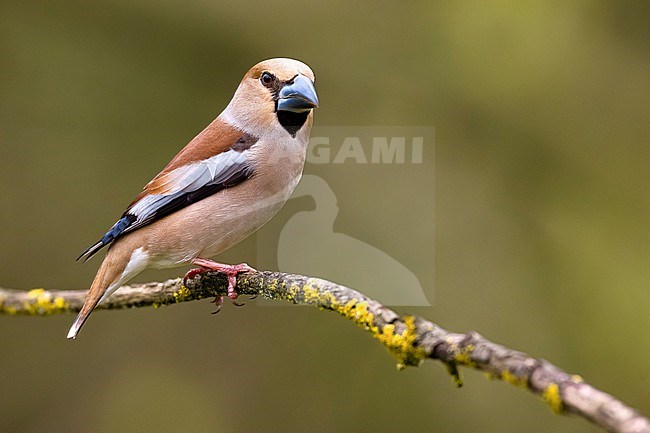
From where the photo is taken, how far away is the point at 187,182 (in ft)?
12.0

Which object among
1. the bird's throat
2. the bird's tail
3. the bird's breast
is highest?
the bird's throat

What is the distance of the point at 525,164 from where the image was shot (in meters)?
5.98

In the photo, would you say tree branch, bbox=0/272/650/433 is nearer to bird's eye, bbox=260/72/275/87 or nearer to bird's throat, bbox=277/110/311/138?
bird's throat, bbox=277/110/311/138

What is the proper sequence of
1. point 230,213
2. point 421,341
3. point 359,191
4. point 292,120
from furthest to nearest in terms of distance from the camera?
point 359,191, point 292,120, point 230,213, point 421,341

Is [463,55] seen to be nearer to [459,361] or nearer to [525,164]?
[525,164]

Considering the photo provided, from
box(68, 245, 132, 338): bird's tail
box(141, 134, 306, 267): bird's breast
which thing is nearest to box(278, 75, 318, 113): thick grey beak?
box(141, 134, 306, 267): bird's breast

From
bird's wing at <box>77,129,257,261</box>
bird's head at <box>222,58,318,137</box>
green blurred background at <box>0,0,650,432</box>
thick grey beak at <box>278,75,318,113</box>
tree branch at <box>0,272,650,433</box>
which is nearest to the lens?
tree branch at <box>0,272,650,433</box>

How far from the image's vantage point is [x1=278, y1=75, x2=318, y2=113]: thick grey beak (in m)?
3.37

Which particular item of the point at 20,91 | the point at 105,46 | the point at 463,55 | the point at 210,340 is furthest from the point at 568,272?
the point at 20,91

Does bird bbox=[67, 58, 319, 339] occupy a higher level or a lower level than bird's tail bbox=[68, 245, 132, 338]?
higher

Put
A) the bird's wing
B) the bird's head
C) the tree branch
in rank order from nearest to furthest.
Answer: the tree branch < the bird's head < the bird's wing

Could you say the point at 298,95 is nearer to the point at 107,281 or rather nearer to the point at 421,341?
the point at 107,281

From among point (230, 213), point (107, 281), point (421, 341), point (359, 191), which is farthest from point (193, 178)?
point (359, 191)

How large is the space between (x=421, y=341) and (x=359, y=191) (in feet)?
13.1
